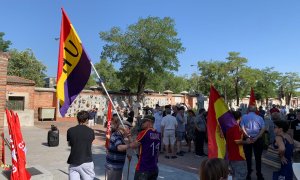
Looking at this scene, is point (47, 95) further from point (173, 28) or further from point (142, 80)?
point (173, 28)

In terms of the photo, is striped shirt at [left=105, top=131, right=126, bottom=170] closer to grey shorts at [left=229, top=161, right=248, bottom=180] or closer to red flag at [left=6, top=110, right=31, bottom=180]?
red flag at [left=6, top=110, right=31, bottom=180]

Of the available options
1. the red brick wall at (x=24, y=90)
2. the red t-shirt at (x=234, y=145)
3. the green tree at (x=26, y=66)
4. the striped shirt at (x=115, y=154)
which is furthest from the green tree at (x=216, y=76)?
the striped shirt at (x=115, y=154)

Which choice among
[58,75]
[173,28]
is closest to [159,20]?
[173,28]

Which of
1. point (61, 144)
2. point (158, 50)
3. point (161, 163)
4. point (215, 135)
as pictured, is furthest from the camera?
point (158, 50)

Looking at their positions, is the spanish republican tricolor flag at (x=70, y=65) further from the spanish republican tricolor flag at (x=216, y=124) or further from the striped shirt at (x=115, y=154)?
the spanish republican tricolor flag at (x=216, y=124)

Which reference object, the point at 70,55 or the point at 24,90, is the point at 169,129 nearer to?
the point at 70,55

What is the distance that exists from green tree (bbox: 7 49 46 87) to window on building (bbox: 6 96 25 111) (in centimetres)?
2360

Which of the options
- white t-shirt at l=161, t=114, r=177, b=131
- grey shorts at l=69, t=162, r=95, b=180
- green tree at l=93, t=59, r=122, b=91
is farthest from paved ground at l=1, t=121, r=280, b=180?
green tree at l=93, t=59, r=122, b=91

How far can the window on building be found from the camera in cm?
2280

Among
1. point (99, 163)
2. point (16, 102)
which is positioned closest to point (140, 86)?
point (16, 102)

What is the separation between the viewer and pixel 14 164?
6160 millimetres

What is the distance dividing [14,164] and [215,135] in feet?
13.2

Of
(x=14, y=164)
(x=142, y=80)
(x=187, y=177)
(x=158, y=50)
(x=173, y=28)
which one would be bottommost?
(x=187, y=177)

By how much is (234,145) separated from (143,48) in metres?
27.5
